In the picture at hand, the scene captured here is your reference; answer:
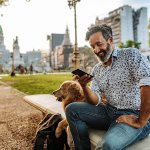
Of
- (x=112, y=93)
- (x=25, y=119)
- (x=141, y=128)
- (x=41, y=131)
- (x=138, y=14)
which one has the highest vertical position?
(x=138, y=14)

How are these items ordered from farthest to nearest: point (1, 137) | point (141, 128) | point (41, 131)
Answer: point (1, 137) → point (41, 131) → point (141, 128)

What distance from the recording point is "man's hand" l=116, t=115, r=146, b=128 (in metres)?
3.30

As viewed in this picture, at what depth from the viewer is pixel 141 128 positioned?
10.9 ft

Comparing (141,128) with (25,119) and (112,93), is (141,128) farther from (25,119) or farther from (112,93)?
(25,119)

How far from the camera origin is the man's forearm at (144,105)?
10.7 feet

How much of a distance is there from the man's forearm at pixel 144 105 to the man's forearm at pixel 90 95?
2.47 ft

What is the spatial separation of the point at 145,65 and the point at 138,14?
14830 cm

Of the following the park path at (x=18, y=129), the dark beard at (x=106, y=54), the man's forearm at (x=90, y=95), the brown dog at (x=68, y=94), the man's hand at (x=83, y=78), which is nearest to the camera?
the man's hand at (x=83, y=78)

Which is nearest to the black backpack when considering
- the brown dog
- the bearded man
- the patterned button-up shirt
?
the brown dog

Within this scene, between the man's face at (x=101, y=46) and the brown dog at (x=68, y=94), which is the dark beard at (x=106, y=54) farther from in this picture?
the brown dog at (x=68, y=94)

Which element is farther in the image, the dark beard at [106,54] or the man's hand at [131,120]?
the dark beard at [106,54]

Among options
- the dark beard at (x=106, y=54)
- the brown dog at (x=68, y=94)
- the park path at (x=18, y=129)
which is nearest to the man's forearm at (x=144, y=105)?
the dark beard at (x=106, y=54)

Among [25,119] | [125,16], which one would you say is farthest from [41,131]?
[125,16]

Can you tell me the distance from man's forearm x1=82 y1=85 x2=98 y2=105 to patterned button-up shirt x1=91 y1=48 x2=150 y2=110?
0.53 feet
